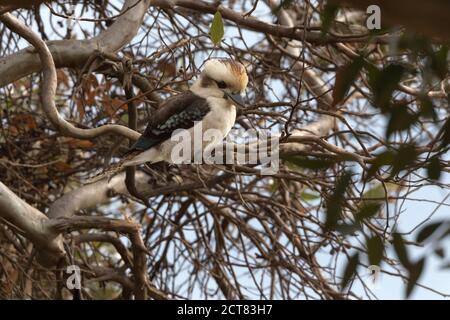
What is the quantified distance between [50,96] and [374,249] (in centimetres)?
200

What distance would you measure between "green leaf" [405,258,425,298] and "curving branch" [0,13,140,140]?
198 centimetres

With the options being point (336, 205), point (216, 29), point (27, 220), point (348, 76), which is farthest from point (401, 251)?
point (27, 220)

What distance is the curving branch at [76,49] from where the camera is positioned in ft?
11.4

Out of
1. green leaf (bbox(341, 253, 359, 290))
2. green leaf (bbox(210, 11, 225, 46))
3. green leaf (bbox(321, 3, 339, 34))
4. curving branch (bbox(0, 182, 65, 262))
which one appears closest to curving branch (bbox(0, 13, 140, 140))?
curving branch (bbox(0, 182, 65, 262))

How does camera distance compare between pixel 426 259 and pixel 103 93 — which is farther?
pixel 103 93

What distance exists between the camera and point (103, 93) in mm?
4418

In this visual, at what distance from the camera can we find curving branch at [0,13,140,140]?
10.7 ft

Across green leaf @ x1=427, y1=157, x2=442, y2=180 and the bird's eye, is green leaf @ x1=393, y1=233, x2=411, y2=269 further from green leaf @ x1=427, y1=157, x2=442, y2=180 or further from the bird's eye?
the bird's eye

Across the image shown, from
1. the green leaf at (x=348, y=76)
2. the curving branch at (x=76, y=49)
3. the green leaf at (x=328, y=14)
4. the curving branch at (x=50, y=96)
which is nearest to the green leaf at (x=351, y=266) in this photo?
the green leaf at (x=348, y=76)

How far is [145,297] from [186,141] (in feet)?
3.35
